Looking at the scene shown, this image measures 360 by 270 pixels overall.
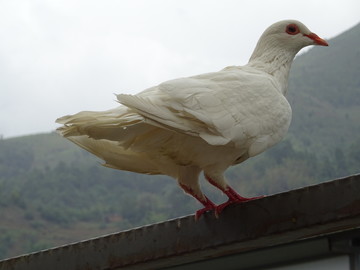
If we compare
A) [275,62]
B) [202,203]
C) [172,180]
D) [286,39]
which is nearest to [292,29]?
[286,39]

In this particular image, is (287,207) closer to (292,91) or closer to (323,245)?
(323,245)

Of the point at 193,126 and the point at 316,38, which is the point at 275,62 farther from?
the point at 193,126

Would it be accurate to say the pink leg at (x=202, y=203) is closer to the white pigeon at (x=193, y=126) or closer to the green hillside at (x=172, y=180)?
the white pigeon at (x=193, y=126)

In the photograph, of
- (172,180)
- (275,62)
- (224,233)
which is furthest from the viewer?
(172,180)

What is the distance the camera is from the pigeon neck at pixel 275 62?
711 centimetres

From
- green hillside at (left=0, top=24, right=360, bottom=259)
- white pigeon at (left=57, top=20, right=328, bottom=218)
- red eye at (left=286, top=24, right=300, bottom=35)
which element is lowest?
green hillside at (left=0, top=24, right=360, bottom=259)

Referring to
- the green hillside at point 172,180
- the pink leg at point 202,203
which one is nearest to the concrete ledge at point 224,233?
the pink leg at point 202,203

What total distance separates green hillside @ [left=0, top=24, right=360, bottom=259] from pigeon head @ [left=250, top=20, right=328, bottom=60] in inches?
3536

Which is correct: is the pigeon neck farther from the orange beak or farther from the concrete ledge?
the concrete ledge

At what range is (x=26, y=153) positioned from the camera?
158 meters

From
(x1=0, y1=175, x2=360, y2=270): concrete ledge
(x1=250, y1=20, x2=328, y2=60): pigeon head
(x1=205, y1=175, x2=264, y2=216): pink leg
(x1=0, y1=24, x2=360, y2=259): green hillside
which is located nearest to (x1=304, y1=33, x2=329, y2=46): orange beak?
(x1=250, y1=20, x2=328, y2=60): pigeon head

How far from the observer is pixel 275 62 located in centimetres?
723

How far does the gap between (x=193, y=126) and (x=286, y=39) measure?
171 centimetres

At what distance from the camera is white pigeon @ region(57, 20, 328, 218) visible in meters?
5.86
